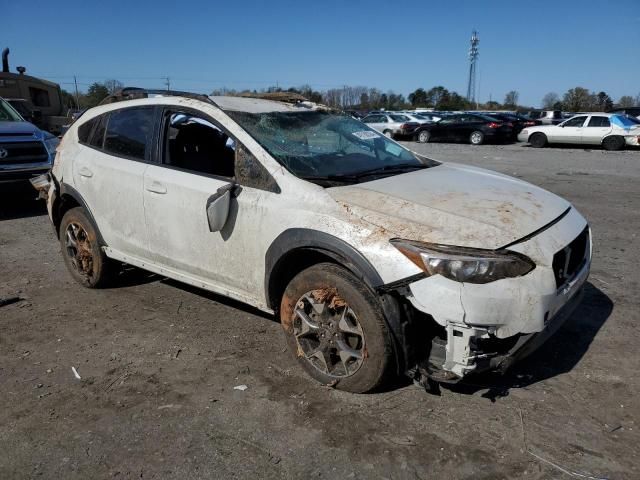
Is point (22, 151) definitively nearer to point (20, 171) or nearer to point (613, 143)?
→ point (20, 171)

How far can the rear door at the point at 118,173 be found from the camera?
4.31 m

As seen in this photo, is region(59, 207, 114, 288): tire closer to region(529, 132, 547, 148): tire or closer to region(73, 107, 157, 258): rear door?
region(73, 107, 157, 258): rear door

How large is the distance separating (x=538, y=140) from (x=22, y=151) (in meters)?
20.6

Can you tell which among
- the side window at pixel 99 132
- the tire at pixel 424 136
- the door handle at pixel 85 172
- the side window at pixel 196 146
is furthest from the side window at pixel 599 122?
the door handle at pixel 85 172

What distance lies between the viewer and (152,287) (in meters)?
5.16

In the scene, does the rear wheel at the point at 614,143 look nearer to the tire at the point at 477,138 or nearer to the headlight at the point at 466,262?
the tire at the point at 477,138

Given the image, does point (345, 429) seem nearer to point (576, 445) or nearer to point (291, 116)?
point (576, 445)

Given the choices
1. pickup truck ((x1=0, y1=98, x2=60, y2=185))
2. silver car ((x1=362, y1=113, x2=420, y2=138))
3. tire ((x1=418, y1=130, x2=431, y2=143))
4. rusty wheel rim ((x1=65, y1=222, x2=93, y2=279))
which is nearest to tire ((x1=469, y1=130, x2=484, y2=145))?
tire ((x1=418, y1=130, x2=431, y2=143))

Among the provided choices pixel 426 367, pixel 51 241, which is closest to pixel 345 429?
pixel 426 367

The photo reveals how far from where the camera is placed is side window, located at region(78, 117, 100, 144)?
4.97m

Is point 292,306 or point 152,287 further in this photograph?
point 152,287

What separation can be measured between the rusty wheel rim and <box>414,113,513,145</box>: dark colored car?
74.7 ft

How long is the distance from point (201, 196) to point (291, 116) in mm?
971

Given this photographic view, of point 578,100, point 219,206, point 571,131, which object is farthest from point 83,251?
point 578,100
